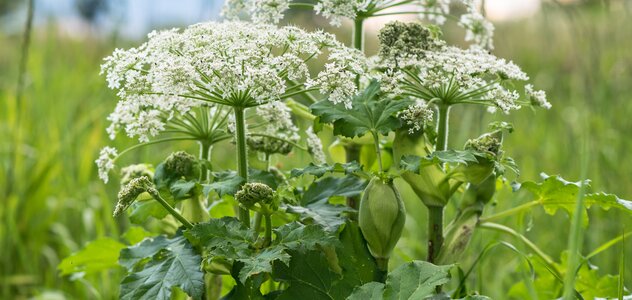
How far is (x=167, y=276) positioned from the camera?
148 cm

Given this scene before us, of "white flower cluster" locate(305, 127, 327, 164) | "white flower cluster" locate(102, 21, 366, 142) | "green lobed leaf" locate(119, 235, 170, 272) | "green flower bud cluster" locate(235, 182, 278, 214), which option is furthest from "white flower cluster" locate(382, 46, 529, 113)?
"green lobed leaf" locate(119, 235, 170, 272)

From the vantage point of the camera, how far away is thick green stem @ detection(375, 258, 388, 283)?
65.9 inches

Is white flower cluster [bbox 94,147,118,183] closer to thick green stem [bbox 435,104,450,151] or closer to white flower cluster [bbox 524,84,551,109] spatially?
thick green stem [bbox 435,104,450,151]

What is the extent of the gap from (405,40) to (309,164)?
367 mm

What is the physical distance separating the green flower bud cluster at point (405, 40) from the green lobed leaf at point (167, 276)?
0.61 meters

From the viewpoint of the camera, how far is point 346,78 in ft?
4.94

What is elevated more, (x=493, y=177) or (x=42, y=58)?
(x=42, y=58)

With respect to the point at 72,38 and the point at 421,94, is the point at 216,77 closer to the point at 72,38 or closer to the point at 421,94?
the point at 421,94

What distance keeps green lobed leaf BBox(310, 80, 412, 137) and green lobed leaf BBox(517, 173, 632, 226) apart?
359 mm

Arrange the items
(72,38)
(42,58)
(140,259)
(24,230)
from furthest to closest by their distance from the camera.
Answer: (72,38), (42,58), (24,230), (140,259)

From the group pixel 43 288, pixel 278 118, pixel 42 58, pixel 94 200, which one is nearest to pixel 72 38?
pixel 42 58

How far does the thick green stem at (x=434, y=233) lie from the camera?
5.82 feet

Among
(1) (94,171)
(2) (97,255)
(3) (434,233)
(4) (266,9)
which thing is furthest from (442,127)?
(1) (94,171)

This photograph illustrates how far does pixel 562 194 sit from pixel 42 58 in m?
4.31
